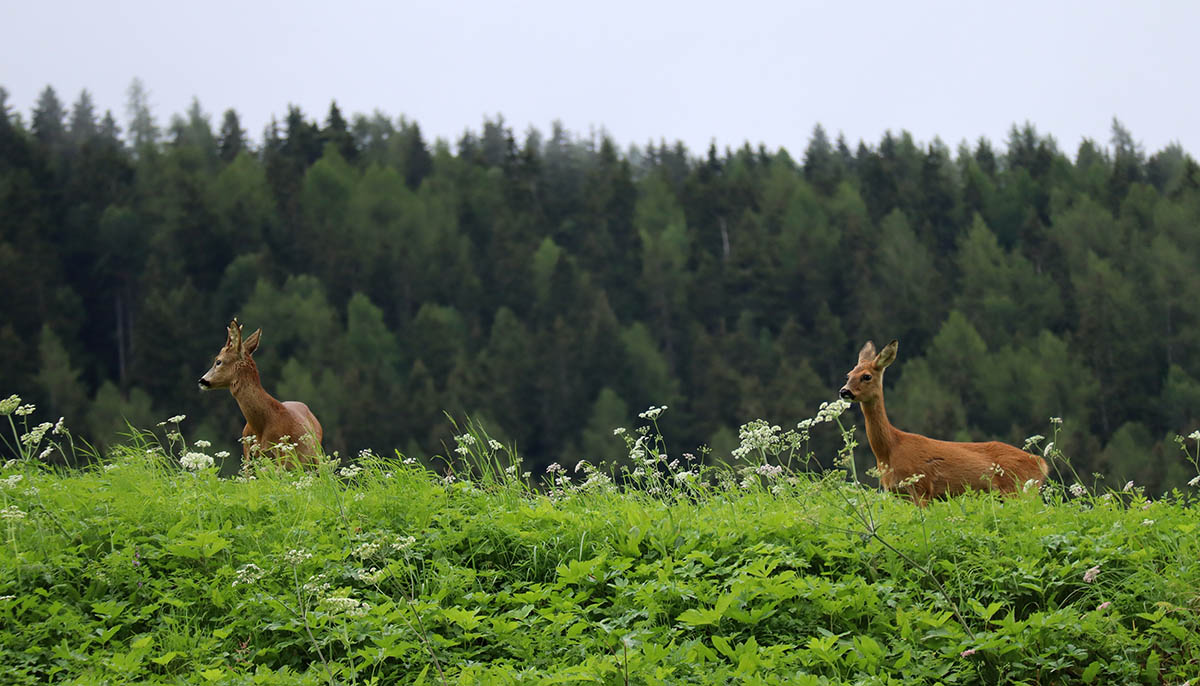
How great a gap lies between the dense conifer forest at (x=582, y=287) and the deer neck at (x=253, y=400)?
5061cm

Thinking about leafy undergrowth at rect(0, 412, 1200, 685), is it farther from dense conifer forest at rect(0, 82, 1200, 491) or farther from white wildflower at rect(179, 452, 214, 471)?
dense conifer forest at rect(0, 82, 1200, 491)

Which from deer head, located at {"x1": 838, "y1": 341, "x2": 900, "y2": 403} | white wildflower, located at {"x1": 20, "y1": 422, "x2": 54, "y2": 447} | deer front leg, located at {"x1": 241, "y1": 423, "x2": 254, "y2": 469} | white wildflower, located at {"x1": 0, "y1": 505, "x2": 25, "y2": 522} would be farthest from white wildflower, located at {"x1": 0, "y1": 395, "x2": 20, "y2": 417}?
deer head, located at {"x1": 838, "y1": 341, "x2": 900, "y2": 403}

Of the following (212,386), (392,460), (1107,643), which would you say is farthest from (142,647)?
(1107,643)

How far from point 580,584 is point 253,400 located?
3.06 metres

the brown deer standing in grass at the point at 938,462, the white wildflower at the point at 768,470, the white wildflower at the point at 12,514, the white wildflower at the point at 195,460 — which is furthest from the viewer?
the brown deer standing in grass at the point at 938,462

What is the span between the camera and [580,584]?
519 cm

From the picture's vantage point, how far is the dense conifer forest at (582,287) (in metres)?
65.6

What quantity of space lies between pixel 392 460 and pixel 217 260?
7586 centimetres

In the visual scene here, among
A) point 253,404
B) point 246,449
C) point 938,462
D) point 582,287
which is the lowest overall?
point 582,287

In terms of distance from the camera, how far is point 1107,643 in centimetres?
463

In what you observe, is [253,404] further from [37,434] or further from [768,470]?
[768,470]

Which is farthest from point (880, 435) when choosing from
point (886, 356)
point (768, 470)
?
point (768, 470)

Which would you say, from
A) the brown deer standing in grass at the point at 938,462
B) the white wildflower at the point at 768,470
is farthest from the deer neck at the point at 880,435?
the white wildflower at the point at 768,470

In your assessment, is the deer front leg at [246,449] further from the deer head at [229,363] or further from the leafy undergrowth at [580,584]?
the leafy undergrowth at [580,584]
